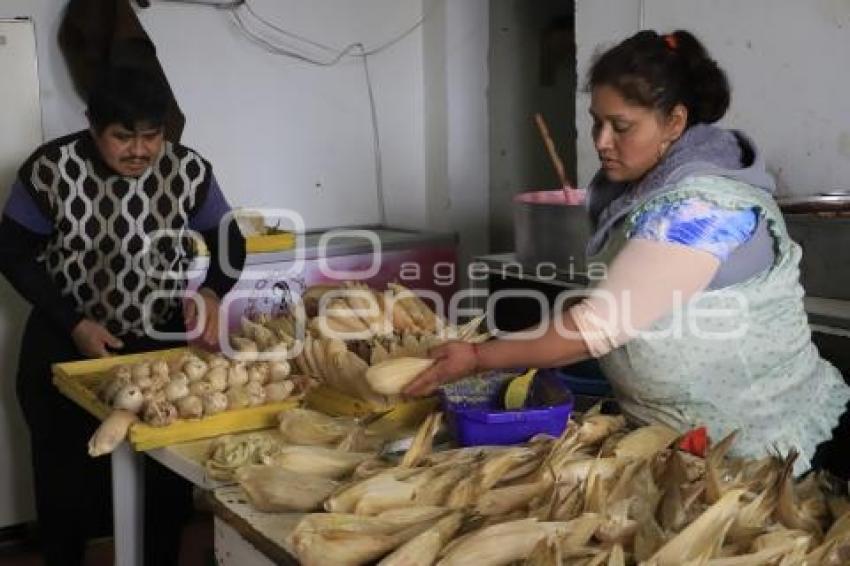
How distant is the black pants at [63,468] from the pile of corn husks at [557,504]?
1294mm

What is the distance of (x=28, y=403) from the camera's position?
109 inches

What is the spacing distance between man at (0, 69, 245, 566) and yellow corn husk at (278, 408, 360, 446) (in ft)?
2.38

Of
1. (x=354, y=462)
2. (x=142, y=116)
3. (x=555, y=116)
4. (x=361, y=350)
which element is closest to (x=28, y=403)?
(x=142, y=116)

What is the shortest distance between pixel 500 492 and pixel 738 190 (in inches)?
28.1

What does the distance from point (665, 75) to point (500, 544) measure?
3.01 feet

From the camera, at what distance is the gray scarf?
5.48 ft

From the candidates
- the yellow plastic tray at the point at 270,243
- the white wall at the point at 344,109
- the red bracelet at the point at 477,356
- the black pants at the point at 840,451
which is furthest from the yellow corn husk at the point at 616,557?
the white wall at the point at 344,109

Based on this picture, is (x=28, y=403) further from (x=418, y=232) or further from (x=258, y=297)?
(x=418, y=232)

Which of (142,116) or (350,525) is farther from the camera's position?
(142,116)

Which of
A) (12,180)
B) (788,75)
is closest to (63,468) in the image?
(12,180)

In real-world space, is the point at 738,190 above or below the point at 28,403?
above

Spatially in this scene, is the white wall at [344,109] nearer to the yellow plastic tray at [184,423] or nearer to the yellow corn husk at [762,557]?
the yellow plastic tray at [184,423]

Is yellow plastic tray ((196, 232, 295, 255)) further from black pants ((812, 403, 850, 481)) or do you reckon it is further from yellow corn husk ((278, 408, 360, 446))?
black pants ((812, 403, 850, 481))

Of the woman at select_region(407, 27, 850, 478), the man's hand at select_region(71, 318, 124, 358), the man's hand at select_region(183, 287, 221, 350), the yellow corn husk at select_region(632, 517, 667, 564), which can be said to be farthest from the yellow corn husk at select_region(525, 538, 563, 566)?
the man's hand at select_region(71, 318, 124, 358)
